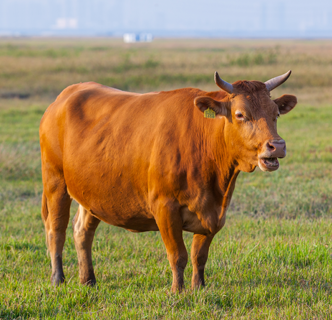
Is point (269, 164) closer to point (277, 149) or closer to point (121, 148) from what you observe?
point (277, 149)

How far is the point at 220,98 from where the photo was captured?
161 inches

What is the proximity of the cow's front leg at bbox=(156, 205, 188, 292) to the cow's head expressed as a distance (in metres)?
0.68

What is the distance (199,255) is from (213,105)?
136 cm

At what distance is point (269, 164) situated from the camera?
3.62m

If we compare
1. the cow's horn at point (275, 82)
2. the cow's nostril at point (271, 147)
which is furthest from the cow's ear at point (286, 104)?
the cow's nostril at point (271, 147)

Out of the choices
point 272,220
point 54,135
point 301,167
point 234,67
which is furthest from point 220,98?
point 234,67

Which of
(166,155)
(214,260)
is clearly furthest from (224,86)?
(214,260)

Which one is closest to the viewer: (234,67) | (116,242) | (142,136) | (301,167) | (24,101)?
(142,136)

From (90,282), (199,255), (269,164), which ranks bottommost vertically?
(90,282)

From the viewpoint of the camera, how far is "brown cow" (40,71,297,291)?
385 cm

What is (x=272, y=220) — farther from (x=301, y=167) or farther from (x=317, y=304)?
(x=301, y=167)

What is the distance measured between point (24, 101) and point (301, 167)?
600 inches

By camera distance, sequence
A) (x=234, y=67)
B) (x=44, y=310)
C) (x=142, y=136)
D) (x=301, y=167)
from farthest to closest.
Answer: (x=234, y=67)
(x=301, y=167)
(x=142, y=136)
(x=44, y=310)

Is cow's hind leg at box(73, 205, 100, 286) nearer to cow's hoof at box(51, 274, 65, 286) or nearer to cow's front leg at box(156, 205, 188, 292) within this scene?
cow's hoof at box(51, 274, 65, 286)
